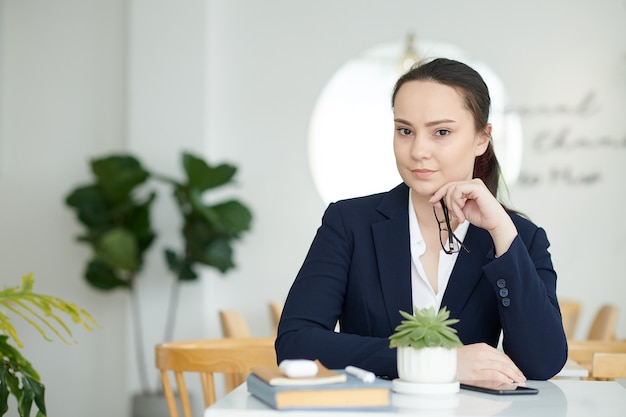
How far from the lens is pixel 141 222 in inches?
217

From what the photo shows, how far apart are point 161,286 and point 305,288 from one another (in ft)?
12.8

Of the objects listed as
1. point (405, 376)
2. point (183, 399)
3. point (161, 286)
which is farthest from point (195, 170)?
point (405, 376)

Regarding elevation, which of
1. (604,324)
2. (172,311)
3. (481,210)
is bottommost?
(172,311)

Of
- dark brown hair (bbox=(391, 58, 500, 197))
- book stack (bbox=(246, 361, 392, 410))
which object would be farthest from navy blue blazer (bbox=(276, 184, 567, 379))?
book stack (bbox=(246, 361, 392, 410))

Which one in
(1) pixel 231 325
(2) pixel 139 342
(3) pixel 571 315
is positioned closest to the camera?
(1) pixel 231 325

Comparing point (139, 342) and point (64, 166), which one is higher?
point (64, 166)

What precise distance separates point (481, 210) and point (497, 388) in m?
0.42

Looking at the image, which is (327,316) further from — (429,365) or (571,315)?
(571,315)

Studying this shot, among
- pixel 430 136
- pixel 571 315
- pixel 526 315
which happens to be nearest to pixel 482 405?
pixel 526 315

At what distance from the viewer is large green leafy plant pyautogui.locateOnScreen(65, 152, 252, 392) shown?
5359mm

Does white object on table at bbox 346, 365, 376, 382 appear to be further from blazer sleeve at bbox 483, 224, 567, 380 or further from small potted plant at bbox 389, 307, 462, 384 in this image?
blazer sleeve at bbox 483, 224, 567, 380

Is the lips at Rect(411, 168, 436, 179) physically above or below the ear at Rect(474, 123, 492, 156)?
below

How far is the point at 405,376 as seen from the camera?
5.25 feet

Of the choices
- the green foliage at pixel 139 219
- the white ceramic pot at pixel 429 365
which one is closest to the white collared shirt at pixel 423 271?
the white ceramic pot at pixel 429 365
